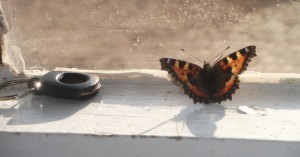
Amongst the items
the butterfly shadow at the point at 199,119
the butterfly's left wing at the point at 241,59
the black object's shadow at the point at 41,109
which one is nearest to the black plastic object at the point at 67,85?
the black object's shadow at the point at 41,109

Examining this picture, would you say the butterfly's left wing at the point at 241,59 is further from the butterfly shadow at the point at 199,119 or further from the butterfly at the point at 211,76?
the butterfly shadow at the point at 199,119

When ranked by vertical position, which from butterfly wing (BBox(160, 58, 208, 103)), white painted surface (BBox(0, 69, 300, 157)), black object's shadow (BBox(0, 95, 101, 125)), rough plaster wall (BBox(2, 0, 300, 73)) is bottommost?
white painted surface (BBox(0, 69, 300, 157))

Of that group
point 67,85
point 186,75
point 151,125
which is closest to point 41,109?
point 67,85

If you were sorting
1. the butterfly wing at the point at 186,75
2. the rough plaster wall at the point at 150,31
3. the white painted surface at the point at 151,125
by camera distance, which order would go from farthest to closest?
the rough plaster wall at the point at 150,31 → the butterfly wing at the point at 186,75 → the white painted surface at the point at 151,125

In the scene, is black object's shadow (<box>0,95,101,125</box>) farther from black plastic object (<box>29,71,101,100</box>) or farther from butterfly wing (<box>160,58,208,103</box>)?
butterfly wing (<box>160,58,208,103</box>)

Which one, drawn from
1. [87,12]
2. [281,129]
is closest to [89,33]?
[87,12]

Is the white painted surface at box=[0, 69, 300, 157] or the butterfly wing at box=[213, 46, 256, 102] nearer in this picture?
the white painted surface at box=[0, 69, 300, 157]

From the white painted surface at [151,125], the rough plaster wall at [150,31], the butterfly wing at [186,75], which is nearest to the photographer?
the white painted surface at [151,125]

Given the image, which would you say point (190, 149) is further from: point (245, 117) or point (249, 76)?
point (249, 76)

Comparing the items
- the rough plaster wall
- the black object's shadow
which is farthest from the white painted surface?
the rough plaster wall

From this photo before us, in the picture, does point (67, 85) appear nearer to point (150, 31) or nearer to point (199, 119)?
point (199, 119)
